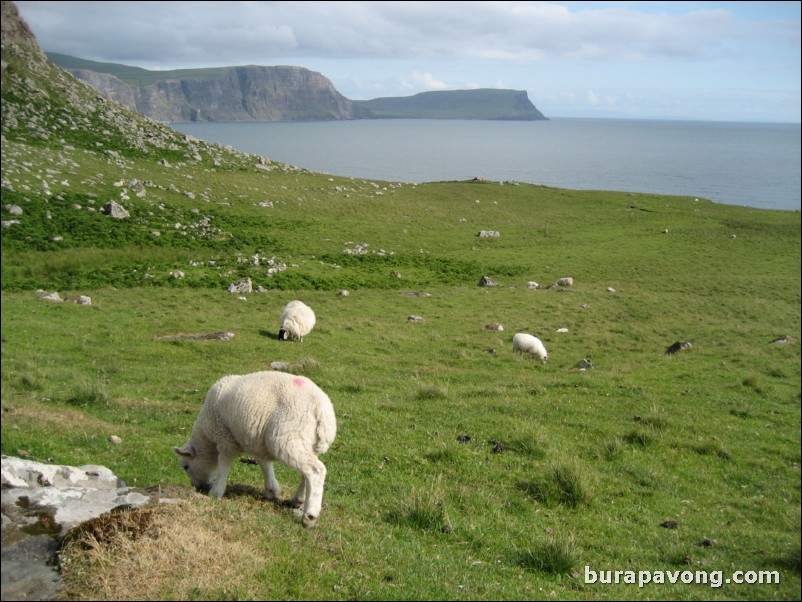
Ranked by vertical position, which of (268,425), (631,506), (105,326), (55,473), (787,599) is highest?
(268,425)

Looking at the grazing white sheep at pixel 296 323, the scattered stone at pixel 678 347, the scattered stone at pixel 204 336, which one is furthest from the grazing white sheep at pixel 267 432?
the scattered stone at pixel 678 347

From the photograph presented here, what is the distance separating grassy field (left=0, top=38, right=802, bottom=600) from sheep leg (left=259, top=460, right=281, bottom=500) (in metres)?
0.37

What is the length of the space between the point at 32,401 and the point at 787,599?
49.3 feet

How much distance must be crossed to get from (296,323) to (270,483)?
17.8m

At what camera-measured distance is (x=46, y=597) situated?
5484 mm

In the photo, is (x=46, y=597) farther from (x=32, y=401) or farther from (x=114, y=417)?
(x=32, y=401)

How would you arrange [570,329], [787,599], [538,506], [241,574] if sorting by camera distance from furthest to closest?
[570,329], [538,506], [787,599], [241,574]

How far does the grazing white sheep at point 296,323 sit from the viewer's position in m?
25.7

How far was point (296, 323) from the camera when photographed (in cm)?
2614

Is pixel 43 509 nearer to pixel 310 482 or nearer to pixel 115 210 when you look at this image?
pixel 310 482

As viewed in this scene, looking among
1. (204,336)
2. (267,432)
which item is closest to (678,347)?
(204,336)

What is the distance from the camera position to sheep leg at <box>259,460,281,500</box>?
8.62 meters

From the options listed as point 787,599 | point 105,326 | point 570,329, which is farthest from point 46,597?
point 570,329

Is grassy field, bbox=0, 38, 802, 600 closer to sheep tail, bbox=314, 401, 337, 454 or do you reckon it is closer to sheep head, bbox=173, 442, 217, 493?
sheep head, bbox=173, 442, 217, 493
